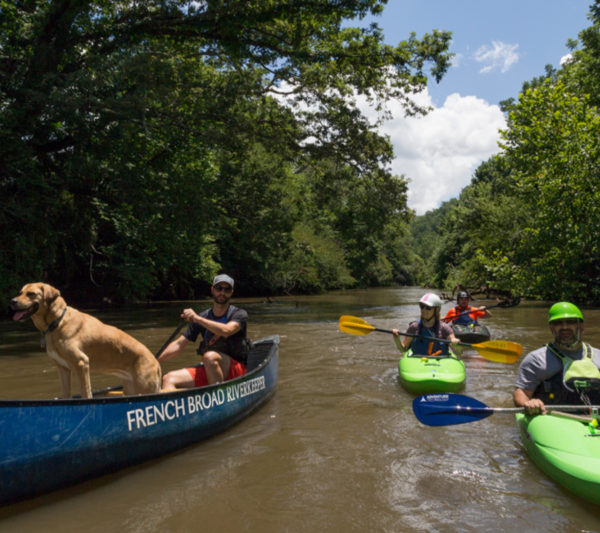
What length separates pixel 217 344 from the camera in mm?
6020

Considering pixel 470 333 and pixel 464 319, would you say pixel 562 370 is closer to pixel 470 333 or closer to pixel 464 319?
pixel 470 333

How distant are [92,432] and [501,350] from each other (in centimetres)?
508

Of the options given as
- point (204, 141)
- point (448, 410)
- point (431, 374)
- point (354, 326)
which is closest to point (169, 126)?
point (204, 141)

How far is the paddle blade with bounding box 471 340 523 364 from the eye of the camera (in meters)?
6.51

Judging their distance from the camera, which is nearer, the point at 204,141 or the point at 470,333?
the point at 470,333

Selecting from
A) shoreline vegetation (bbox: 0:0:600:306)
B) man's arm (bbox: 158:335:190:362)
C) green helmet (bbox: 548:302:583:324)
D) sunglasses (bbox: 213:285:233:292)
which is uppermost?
shoreline vegetation (bbox: 0:0:600:306)

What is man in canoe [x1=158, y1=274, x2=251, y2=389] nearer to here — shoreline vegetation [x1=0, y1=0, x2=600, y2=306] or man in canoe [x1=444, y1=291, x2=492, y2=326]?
man in canoe [x1=444, y1=291, x2=492, y2=326]

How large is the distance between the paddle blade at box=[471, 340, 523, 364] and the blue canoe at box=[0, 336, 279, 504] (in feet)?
11.3

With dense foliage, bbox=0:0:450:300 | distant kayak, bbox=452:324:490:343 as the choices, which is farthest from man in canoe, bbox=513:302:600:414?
dense foliage, bbox=0:0:450:300

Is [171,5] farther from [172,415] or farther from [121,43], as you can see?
[172,415]

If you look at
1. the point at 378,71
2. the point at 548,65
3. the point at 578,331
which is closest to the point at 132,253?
the point at 378,71

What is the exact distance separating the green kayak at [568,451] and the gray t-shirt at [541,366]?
33cm

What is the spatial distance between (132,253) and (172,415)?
15756 mm

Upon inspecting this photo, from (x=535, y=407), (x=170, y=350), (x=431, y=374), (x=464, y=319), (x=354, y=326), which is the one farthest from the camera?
(x=464, y=319)
